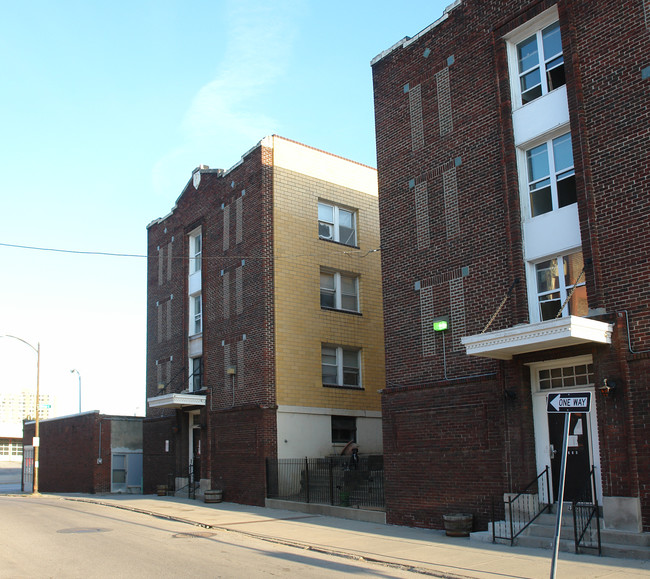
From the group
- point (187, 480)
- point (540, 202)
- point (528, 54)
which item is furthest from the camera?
point (187, 480)

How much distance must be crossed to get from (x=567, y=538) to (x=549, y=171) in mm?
7788

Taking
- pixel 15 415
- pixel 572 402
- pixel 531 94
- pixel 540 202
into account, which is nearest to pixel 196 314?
pixel 540 202

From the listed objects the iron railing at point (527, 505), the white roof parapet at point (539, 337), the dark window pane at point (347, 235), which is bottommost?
the iron railing at point (527, 505)

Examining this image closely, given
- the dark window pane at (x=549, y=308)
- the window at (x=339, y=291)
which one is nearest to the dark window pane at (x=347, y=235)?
the window at (x=339, y=291)

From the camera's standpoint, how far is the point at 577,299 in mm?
14945

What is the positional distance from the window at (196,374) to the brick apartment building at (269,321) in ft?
0.19

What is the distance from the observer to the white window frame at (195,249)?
98.4 ft

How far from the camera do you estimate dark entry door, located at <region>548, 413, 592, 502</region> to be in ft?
46.8

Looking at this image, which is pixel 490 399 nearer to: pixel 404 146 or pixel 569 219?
pixel 569 219

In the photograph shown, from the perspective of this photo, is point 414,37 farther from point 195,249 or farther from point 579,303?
point 195,249

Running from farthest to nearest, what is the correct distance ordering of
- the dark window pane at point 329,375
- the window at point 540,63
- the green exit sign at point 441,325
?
1. the dark window pane at point 329,375
2. the green exit sign at point 441,325
3. the window at point 540,63

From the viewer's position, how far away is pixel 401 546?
47.0ft

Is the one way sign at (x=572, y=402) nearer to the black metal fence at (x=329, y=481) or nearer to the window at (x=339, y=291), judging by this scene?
the black metal fence at (x=329, y=481)

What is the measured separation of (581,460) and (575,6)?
9.69 metres
